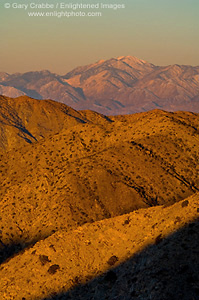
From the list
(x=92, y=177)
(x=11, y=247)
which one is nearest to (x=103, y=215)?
(x=92, y=177)

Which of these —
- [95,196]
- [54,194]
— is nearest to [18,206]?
[54,194]

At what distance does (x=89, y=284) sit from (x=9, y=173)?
8564cm

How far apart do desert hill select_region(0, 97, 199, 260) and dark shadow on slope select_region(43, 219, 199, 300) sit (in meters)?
31.7

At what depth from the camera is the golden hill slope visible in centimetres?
4606

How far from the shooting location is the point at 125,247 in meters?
59.2

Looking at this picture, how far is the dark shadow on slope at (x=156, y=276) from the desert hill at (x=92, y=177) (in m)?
31.7

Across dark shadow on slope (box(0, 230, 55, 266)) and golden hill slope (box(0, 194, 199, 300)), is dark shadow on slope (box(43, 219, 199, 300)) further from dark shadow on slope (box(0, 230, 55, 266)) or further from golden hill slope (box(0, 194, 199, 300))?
dark shadow on slope (box(0, 230, 55, 266))

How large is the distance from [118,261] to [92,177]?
155ft

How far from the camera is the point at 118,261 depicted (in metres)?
56.9

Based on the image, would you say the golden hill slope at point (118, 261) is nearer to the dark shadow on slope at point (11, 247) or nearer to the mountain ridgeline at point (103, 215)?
the mountain ridgeline at point (103, 215)

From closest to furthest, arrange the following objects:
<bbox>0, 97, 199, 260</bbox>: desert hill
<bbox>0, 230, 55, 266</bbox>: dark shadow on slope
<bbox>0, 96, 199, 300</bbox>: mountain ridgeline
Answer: <bbox>0, 96, 199, 300</bbox>: mountain ridgeline → <bbox>0, 230, 55, 266</bbox>: dark shadow on slope → <bbox>0, 97, 199, 260</bbox>: desert hill

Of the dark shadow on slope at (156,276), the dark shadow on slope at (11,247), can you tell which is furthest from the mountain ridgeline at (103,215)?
the dark shadow on slope at (11,247)

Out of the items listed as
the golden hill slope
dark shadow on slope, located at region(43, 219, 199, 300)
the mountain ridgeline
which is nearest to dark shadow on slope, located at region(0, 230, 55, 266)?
the mountain ridgeline

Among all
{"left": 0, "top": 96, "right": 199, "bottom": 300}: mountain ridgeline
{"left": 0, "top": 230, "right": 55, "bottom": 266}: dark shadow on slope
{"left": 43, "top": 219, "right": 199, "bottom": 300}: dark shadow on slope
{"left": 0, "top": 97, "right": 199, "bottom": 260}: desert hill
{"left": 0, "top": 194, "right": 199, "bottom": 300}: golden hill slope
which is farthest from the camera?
{"left": 0, "top": 97, "right": 199, "bottom": 260}: desert hill
